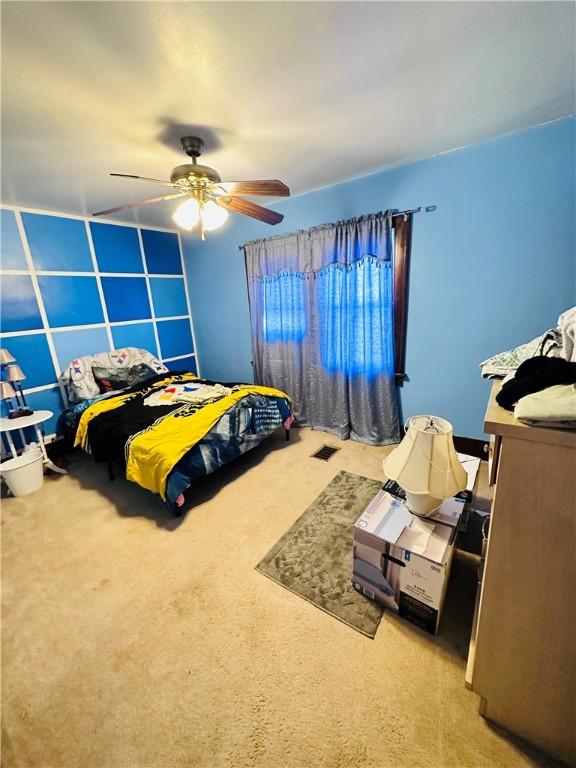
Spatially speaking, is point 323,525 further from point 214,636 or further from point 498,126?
point 498,126

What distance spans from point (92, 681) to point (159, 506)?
3.52ft

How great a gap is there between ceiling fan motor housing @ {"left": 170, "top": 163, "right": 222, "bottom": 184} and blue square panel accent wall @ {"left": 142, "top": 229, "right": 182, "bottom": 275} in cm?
237

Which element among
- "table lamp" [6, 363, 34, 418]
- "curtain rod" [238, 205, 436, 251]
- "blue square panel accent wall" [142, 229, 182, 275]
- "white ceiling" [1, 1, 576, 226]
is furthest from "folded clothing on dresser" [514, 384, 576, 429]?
"blue square panel accent wall" [142, 229, 182, 275]

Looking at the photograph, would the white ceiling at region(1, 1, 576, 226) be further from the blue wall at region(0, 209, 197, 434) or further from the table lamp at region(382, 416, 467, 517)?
the table lamp at region(382, 416, 467, 517)

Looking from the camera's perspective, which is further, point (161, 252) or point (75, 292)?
point (161, 252)

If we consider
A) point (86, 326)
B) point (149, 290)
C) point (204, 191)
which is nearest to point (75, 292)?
point (86, 326)

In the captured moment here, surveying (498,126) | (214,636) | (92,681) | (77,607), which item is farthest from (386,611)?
(498,126)

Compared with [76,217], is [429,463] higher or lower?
lower

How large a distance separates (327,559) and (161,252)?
4045 millimetres

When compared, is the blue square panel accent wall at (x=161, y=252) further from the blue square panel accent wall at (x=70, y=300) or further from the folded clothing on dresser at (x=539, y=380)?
the folded clothing on dresser at (x=539, y=380)

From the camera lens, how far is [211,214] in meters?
1.93

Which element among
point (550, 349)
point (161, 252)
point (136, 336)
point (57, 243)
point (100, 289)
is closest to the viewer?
point (550, 349)

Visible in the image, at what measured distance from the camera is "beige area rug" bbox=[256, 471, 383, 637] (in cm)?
144

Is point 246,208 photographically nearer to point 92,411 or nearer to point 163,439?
point 163,439
